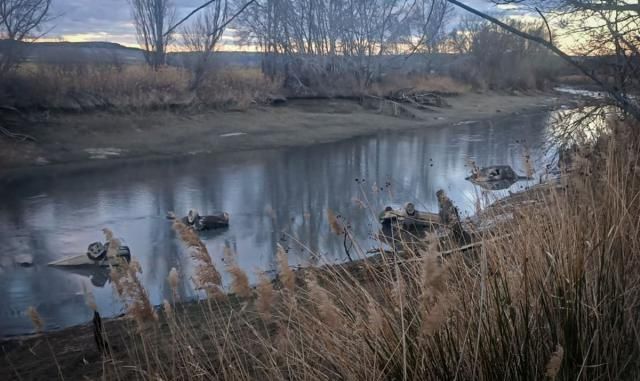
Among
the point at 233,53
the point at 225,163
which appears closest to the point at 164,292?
the point at 225,163

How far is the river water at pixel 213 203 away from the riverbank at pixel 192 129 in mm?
1582

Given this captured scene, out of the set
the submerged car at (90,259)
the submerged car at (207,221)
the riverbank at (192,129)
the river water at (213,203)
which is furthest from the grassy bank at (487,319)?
the riverbank at (192,129)

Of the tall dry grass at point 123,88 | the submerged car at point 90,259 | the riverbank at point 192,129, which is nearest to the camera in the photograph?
the submerged car at point 90,259

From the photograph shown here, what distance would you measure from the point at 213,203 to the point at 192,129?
445 inches

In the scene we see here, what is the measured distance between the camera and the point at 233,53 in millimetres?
36156

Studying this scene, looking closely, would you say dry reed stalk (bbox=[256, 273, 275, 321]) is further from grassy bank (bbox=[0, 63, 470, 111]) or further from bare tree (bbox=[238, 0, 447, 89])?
bare tree (bbox=[238, 0, 447, 89])

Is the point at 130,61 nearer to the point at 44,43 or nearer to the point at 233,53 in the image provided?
the point at 44,43

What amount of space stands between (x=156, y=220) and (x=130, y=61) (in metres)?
20.1

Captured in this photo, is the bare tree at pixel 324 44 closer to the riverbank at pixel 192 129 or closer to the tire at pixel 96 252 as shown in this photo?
the riverbank at pixel 192 129

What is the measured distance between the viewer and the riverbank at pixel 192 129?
19.9m

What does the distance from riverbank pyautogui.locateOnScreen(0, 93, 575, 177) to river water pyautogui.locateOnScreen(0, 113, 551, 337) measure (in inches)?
62.3

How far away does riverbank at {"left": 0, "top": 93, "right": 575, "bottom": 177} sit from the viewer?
1988cm

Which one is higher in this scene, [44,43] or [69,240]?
[44,43]

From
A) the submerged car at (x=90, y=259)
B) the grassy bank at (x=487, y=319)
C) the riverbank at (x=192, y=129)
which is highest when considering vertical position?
the grassy bank at (x=487, y=319)
